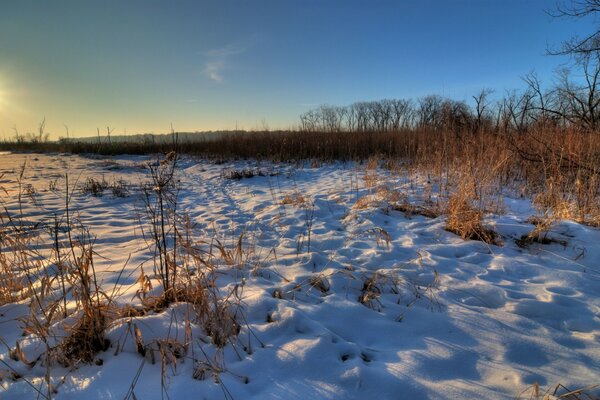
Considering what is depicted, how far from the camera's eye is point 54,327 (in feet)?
5.82

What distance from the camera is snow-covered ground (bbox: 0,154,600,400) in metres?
1.50

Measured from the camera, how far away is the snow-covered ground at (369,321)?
58.9 inches

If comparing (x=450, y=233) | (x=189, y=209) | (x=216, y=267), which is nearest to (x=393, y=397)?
(x=216, y=267)

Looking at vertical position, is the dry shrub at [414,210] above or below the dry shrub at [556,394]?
above

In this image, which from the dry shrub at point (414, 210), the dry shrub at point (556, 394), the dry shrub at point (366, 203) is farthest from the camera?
the dry shrub at point (366, 203)

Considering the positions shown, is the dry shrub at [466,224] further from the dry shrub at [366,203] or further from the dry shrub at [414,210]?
the dry shrub at [366,203]

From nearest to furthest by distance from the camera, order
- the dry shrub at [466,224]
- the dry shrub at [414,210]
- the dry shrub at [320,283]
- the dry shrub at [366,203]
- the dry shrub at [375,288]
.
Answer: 1. the dry shrub at [375,288]
2. the dry shrub at [320,283]
3. the dry shrub at [466,224]
4. the dry shrub at [414,210]
5. the dry shrub at [366,203]

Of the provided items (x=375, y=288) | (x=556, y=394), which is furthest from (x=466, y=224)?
(x=556, y=394)

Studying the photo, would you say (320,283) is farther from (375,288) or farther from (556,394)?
(556,394)

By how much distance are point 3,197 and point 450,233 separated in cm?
811

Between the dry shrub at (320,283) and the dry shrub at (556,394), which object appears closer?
the dry shrub at (556,394)

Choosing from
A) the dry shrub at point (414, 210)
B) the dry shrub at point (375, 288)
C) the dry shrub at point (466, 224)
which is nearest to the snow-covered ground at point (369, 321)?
the dry shrub at point (375, 288)

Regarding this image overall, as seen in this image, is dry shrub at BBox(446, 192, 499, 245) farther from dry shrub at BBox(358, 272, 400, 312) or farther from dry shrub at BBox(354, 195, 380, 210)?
dry shrub at BBox(358, 272, 400, 312)

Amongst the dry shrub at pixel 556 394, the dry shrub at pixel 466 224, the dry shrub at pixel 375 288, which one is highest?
the dry shrub at pixel 466 224
